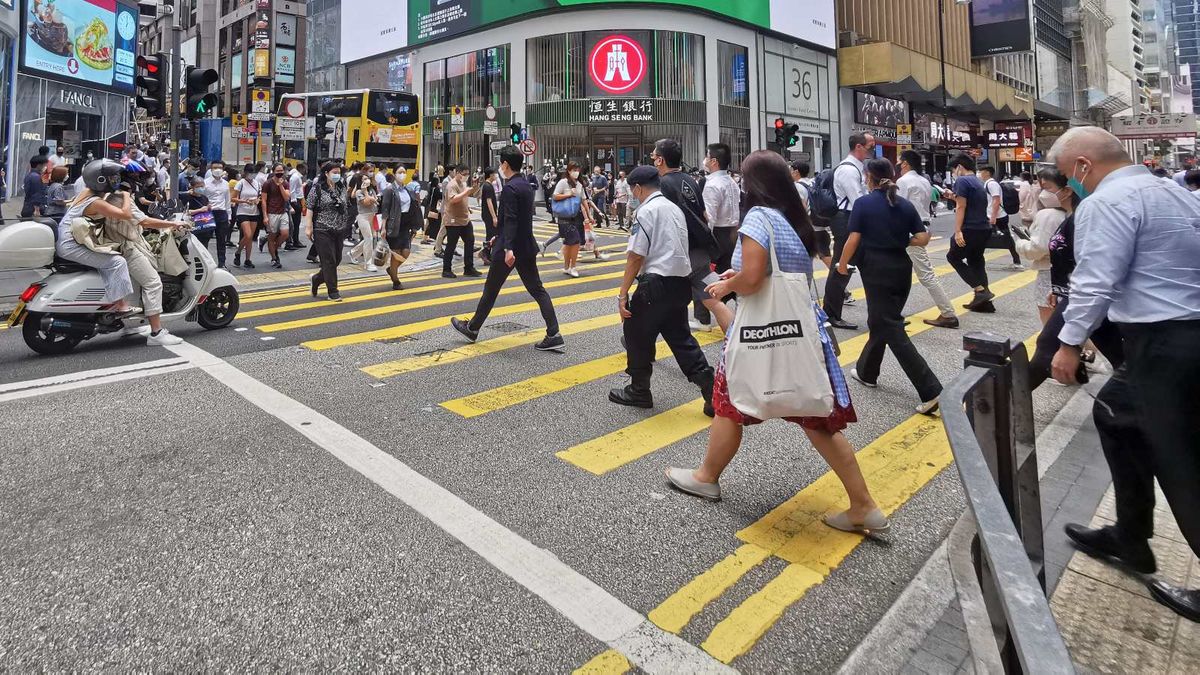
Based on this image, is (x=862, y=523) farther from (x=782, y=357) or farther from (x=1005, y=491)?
(x=1005, y=491)

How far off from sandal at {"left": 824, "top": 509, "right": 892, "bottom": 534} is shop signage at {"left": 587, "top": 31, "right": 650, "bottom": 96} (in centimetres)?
3561

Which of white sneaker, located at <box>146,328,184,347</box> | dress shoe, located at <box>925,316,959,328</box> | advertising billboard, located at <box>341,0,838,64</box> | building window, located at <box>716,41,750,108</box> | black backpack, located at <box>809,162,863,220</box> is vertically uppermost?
advertising billboard, located at <box>341,0,838,64</box>

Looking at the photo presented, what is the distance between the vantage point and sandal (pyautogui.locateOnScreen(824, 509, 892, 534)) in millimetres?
3186

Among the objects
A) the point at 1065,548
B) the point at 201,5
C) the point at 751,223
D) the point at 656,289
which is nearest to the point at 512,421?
the point at 656,289

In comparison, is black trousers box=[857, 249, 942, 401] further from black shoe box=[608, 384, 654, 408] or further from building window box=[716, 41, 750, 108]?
building window box=[716, 41, 750, 108]

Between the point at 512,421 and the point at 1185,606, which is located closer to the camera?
the point at 1185,606

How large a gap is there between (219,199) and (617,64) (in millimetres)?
27281

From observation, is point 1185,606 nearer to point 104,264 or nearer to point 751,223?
point 751,223

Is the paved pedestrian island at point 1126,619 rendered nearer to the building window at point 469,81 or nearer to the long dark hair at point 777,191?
the long dark hair at point 777,191

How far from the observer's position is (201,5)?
79562mm

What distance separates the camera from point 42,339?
6516mm

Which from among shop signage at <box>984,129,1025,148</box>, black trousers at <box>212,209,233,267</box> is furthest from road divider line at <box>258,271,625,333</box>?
shop signage at <box>984,129,1025,148</box>

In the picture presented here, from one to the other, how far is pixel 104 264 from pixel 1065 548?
307 inches

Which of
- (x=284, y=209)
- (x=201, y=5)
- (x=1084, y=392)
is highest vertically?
(x=201, y=5)
